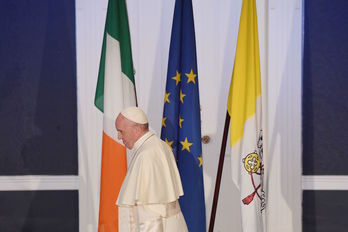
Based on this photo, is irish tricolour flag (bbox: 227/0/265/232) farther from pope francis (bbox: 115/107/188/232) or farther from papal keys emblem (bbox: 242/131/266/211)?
pope francis (bbox: 115/107/188/232)

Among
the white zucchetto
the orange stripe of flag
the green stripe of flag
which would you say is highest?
the green stripe of flag

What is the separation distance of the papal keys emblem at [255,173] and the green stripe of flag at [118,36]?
1.16 metres

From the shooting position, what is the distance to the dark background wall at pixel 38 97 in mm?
4734

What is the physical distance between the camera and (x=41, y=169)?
4754 millimetres

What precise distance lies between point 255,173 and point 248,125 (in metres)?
0.39

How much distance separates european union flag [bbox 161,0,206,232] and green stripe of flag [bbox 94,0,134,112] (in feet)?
1.16

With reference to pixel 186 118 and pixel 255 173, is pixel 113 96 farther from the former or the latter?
pixel 255 173

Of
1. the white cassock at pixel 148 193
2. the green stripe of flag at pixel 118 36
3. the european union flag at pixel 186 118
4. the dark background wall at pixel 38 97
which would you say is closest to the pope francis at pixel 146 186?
the white cassock at pixel 148 193

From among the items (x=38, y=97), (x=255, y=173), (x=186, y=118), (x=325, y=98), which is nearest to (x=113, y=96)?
(x=186, y=118)

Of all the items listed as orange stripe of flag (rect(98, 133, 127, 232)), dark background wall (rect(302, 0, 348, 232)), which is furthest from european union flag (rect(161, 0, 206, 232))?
dark background wall (rect(302, 0, 348, 232))

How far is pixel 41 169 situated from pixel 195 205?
5.17 feet

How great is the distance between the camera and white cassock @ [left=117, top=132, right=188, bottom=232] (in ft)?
9.62

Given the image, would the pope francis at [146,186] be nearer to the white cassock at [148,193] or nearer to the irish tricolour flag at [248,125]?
the white cassock at [148,193]

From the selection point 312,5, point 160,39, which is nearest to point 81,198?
point 160,39
